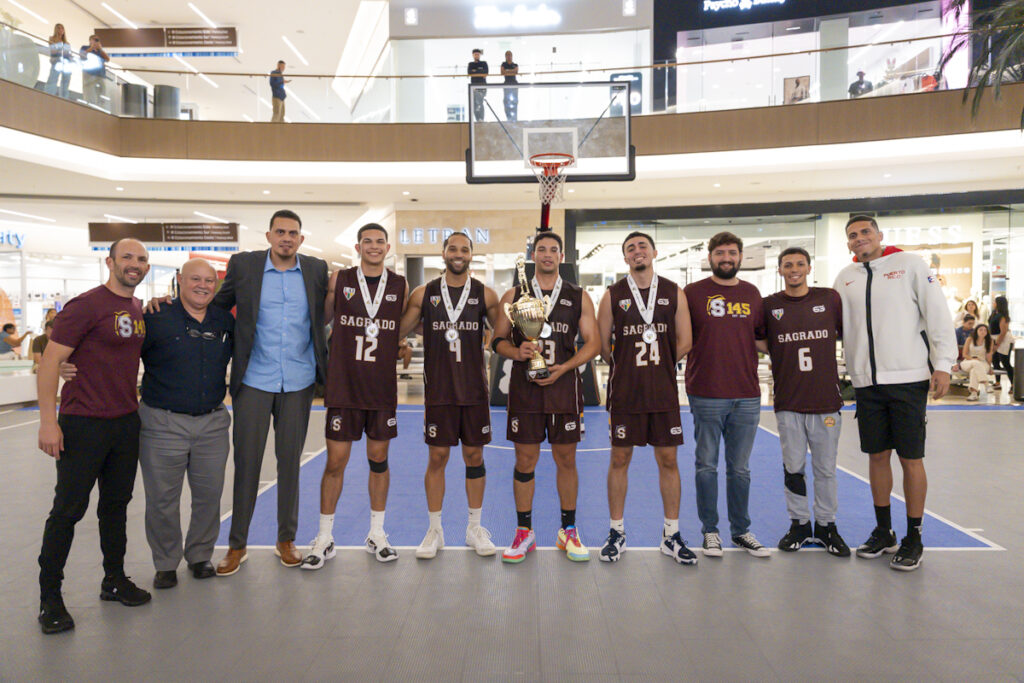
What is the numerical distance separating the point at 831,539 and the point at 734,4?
53.6 ft

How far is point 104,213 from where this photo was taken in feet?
54.3

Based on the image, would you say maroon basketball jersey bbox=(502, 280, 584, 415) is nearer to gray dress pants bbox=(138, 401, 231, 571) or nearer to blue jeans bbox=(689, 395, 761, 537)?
blue jeans bbox=(689, 395, 761, 537)

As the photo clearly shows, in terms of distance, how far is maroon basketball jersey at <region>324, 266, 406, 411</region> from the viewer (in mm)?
3830

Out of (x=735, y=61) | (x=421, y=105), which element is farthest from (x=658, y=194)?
(x=421, y=105)

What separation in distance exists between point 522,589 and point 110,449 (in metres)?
2.25

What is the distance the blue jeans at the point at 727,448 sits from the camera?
3.91m

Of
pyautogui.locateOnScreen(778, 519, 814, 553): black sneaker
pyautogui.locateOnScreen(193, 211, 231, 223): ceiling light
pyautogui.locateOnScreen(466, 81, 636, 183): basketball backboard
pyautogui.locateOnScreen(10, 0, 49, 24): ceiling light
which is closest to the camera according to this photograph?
pyautogui.locateOnScreen(778, 519, 814, 553): black sneaker

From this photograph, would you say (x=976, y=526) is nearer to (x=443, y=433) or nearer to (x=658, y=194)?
(x=443, y=433)

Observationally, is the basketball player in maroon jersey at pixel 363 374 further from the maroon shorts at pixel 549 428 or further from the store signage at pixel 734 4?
the store signage at pixel 734 4

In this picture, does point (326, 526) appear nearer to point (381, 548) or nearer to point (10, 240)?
point (381, 548)

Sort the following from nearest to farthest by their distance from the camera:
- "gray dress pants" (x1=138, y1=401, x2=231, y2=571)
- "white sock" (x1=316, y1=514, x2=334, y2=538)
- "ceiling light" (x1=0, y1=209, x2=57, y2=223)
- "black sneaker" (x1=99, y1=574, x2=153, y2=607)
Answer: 1. "black sneaker" (x1=99, y1=574, x2=153, y2=607)
2. "gray dress pants" (x1=138, y1=401, x2=231, y2=571)
3. "white sock" (x1=316, y1=514, x2=334, y2=538)
4. "ceiling light" (x1=0, y1=209, x2=57, y2=223)

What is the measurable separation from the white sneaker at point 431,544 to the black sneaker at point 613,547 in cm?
100

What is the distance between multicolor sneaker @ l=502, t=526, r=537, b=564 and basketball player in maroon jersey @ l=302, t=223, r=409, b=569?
703mm

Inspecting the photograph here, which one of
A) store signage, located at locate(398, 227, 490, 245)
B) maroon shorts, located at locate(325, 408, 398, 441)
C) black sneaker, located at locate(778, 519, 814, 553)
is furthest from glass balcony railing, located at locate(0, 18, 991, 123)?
black sneaker, located at locate(778, 519, 814, 553)
